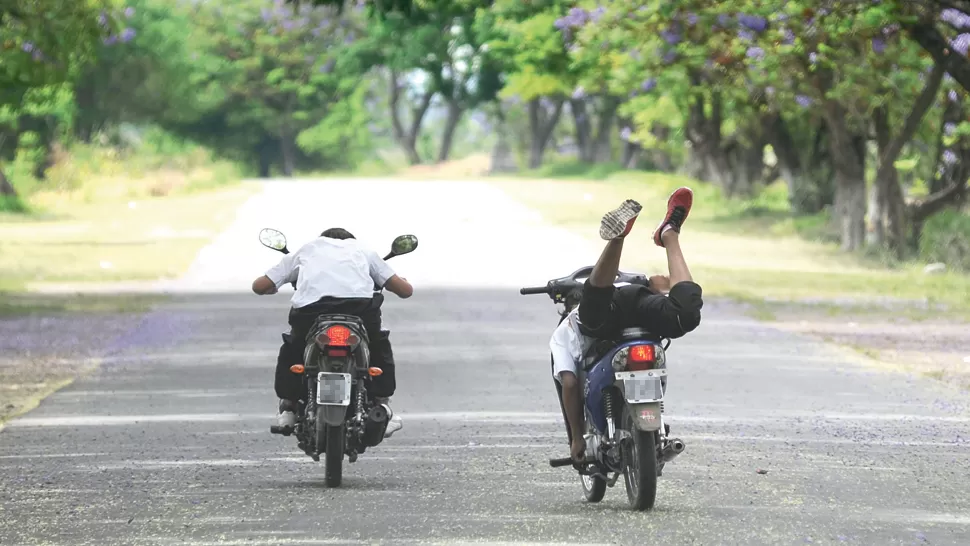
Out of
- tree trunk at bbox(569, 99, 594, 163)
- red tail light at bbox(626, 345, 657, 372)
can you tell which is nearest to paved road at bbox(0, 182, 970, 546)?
red tail light at bbox(626, 345, 657, 372)

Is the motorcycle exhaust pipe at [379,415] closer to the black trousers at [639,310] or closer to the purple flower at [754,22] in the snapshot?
the black trousers at [639,310]

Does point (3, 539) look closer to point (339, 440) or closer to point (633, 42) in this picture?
point (339, 440)

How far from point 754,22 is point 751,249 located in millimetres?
Answer: 8178

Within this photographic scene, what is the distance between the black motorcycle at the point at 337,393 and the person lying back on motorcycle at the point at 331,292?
0.27 feet

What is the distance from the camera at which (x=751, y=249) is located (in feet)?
115

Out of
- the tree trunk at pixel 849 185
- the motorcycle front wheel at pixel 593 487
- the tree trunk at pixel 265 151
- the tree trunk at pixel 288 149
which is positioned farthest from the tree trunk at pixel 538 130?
the motorcycle front wheel at pixel 593 487

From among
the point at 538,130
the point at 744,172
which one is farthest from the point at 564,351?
the point at 538,130

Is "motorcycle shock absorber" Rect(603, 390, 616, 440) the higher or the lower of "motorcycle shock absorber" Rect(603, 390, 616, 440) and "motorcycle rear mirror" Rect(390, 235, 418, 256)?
the lower

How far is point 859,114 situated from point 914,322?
11796mm

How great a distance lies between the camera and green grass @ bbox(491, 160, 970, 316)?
25.7m

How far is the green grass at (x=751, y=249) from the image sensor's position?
84.2ft

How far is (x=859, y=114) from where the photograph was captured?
106 feet

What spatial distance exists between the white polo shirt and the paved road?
3.21 ft

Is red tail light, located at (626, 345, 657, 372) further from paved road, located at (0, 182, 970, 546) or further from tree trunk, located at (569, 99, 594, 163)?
tree trunk, located at (569, 99, 594, 163)
